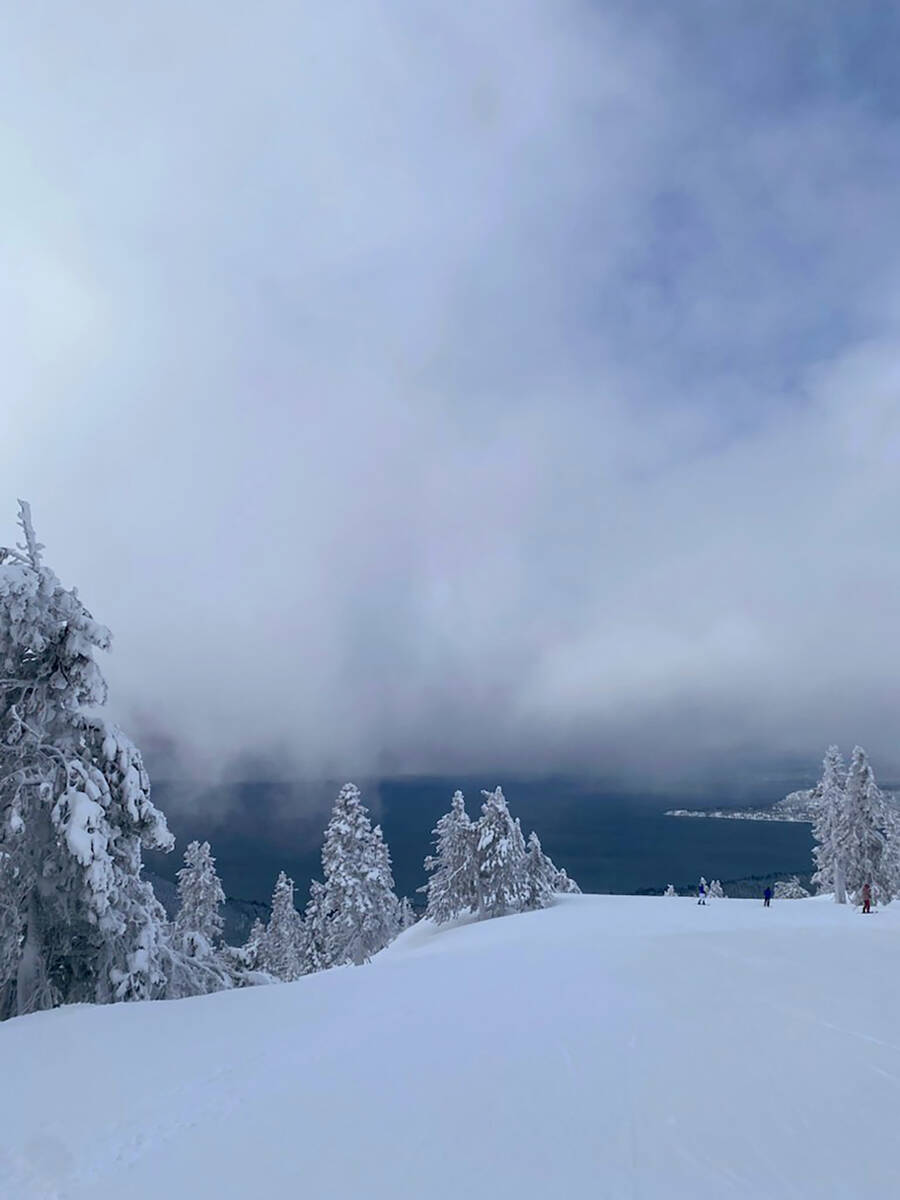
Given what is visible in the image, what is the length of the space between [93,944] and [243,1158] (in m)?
8.94

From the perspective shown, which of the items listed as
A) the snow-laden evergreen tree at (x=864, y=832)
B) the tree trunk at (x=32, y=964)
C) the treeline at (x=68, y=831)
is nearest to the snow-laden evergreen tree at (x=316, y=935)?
the treeline at (x=68, y=831)

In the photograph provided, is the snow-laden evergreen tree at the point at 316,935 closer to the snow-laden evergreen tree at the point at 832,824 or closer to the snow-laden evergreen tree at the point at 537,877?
the snow-laden evergreen tree at the point at 537,877

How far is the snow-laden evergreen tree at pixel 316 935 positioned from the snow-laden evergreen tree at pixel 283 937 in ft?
2.29

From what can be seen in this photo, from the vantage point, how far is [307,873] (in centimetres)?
16775

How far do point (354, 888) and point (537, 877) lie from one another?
15.5 m

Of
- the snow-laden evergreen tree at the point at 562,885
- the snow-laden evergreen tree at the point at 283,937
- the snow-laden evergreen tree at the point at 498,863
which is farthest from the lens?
the snow-laden evergreen tree at the point at 562,885

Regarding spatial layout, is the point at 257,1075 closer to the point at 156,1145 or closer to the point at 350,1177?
the point at 156,1145

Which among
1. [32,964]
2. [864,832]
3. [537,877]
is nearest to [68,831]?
[32,964]

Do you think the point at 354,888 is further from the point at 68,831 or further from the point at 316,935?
the point at 68,831

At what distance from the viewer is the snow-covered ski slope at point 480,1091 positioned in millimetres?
6512

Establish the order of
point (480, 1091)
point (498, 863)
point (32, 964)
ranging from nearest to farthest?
point (480, 1091)
point (32, 964)
point (498, 863)

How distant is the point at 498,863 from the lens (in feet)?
163

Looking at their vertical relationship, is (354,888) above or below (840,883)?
above

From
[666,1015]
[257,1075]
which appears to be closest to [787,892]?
[666,1015]
